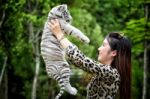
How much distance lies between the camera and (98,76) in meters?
4.48

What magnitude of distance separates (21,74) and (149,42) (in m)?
7.05

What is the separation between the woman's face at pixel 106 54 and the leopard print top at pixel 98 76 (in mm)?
77

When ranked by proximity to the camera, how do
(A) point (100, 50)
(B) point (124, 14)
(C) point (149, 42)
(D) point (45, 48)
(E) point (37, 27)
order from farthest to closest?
(B) point (124, 14) < (E) point (37, 27) < (C) point (149, 42) < (A) point (100, 50) < (D) point (45, 48)

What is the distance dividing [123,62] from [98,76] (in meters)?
0.23

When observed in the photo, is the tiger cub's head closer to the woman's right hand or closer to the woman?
the woman's right hand

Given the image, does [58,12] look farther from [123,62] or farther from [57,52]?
[123,62]

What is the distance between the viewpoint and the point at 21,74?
20.9 metres

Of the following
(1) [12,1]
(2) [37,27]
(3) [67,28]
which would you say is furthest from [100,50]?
(2) [37,27]

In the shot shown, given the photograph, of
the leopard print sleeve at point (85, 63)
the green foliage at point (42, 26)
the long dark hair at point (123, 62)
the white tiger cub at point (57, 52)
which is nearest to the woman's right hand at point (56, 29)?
the white tiger cub at point (57, 52)

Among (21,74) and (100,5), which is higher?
(100,5)

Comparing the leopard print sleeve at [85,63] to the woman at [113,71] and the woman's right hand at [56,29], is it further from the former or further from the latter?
the woman's right hand at [56,29]

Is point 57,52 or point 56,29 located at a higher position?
point 56,29

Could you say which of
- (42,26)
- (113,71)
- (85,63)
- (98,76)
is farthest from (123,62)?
(42,26)

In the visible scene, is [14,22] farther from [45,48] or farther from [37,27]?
[45,48]
